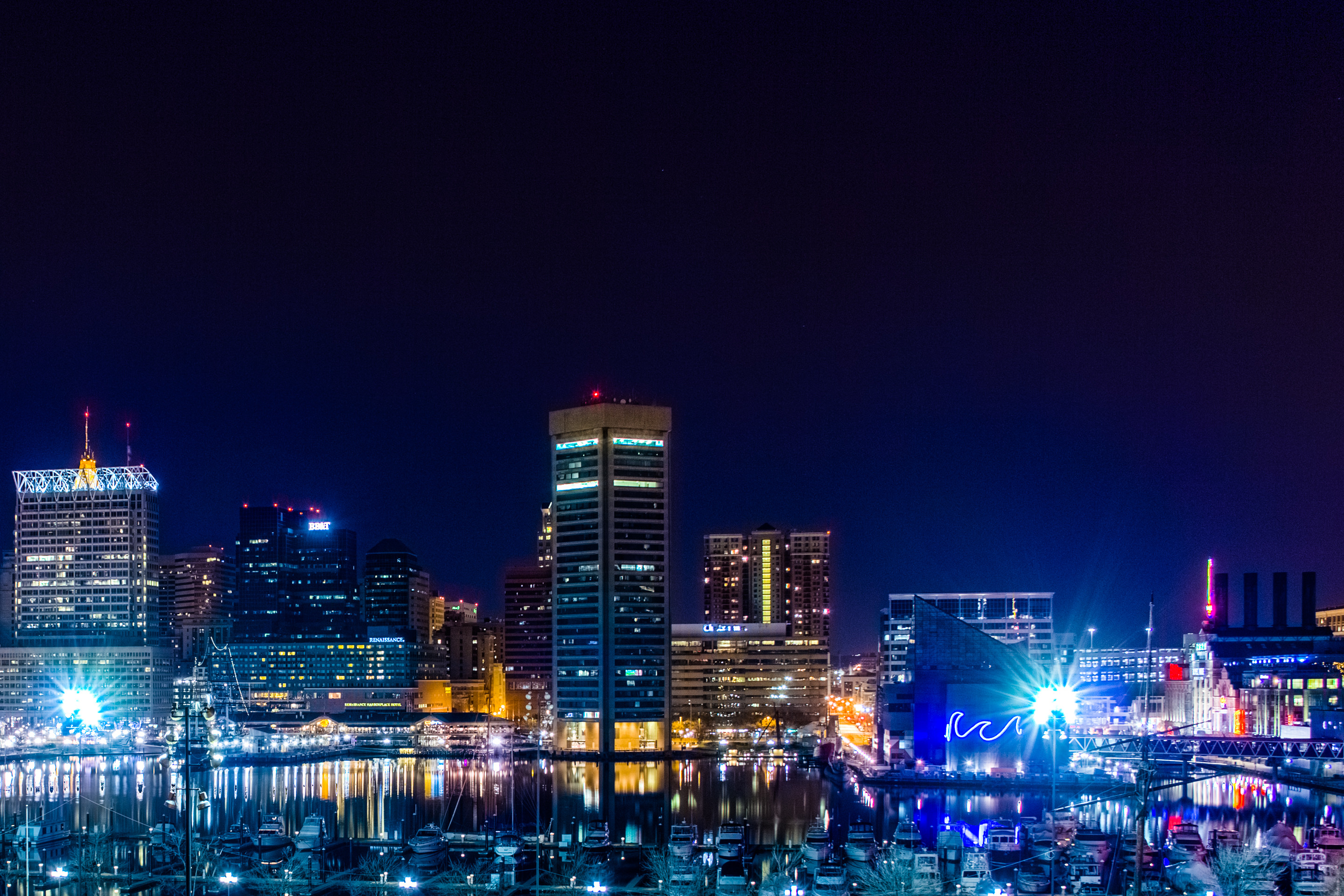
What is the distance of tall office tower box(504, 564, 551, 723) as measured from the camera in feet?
461

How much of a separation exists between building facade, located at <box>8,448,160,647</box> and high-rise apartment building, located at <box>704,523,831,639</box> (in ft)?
190

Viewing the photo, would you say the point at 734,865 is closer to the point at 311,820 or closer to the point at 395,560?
the point at 311,820

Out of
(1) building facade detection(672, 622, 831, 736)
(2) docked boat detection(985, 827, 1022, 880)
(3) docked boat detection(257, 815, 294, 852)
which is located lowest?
(1) building facade detection(672, 622, 831, 736)

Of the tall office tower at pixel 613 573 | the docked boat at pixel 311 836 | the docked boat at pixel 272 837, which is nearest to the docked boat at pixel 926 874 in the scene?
the docked boat at pixel 311 836

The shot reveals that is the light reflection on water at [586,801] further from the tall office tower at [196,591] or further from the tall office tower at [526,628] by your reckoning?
the tall office tower at [196,591]

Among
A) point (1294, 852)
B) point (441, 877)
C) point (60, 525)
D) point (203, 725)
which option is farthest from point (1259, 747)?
point (60, 525)

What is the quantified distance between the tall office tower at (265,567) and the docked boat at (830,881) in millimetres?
131641

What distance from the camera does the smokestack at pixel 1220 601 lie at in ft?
374

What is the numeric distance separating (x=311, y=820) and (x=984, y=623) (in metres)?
81.6

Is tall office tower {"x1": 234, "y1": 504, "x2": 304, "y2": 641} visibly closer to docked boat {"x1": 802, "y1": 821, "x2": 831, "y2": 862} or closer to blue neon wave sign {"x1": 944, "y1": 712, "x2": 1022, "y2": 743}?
blue neon wave sign {"x1": 944, "y1": 712, "x2": 1022, "y2": 743}

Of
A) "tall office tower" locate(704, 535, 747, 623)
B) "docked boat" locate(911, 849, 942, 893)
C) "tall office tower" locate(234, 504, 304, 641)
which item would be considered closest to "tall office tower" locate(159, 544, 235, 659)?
"tall office tower" locate(234, 504, 304, 641)

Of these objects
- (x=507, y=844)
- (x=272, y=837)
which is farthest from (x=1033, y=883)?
(x=272, y=837)

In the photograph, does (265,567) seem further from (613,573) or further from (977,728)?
(977,728)

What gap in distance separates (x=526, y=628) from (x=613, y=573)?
158 ft
